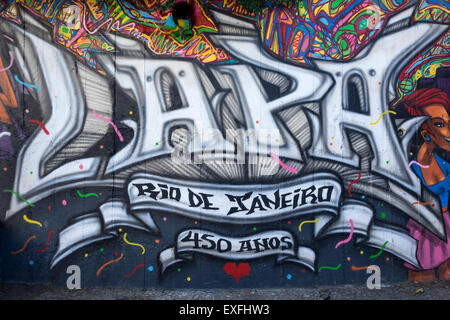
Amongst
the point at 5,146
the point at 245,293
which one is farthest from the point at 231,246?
the point at 5,146

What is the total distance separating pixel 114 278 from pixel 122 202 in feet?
3.30

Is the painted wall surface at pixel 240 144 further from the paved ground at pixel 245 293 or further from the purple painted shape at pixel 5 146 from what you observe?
the purple painted shape at pixel 5 146

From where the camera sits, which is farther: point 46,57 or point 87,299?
point 46,57

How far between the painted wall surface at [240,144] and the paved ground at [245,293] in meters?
0.12

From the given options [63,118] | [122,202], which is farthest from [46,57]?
[122,202]

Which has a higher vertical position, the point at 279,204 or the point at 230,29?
the point at 230,29

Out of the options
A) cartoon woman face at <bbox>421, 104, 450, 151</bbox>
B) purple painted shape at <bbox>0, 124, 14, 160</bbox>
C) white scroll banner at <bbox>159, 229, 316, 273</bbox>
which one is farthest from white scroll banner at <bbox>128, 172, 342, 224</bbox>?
purple painted shape at <bbox>0, 124, 14, 160</bbox>

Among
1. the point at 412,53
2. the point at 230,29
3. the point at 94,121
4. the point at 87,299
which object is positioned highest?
the point at 230,29

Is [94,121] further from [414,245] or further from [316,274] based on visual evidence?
[414,245]

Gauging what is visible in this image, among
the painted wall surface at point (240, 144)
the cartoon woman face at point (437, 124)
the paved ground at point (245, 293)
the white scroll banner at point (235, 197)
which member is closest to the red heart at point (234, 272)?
the painted wall surface at point (240, 144)

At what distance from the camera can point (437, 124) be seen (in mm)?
4656

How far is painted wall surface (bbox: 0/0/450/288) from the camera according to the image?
4.60 meters

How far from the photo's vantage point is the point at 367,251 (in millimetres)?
4637

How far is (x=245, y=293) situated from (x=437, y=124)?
3.34m
